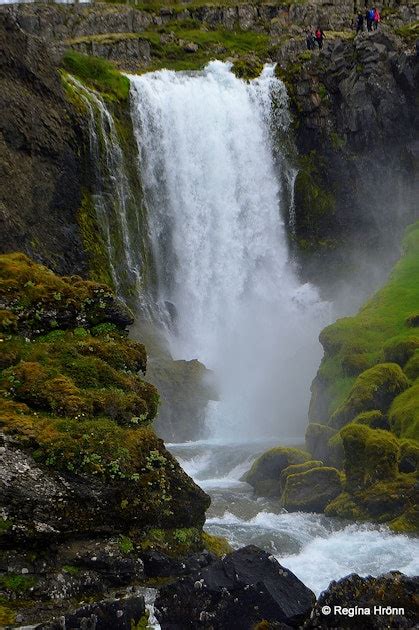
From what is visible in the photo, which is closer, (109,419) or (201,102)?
(109,419)

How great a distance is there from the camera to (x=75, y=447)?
12.2m

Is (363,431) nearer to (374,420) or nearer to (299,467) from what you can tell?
(374,420)

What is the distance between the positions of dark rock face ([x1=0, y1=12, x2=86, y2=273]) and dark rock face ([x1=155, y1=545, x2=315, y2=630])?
2455cm

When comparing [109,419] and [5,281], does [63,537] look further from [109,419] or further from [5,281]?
[5,281]

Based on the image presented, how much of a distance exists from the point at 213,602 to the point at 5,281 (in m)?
8.96

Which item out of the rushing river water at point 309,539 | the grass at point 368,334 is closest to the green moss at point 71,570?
the rushing river water at point 309,539

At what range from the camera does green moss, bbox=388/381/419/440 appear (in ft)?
74.2

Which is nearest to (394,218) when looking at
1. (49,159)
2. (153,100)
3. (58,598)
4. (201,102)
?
(201,102)

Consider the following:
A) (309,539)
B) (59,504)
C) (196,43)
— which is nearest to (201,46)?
(196,43)

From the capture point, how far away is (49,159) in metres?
36.3

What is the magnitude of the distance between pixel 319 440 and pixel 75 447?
15.1 meters

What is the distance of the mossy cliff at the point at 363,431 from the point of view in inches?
812

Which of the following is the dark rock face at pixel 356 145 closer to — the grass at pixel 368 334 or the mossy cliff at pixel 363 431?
the grass at pixel 368 334

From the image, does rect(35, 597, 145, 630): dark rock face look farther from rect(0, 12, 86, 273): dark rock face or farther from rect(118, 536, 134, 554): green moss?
rect(0, 12, 86, 273): dark rock face
